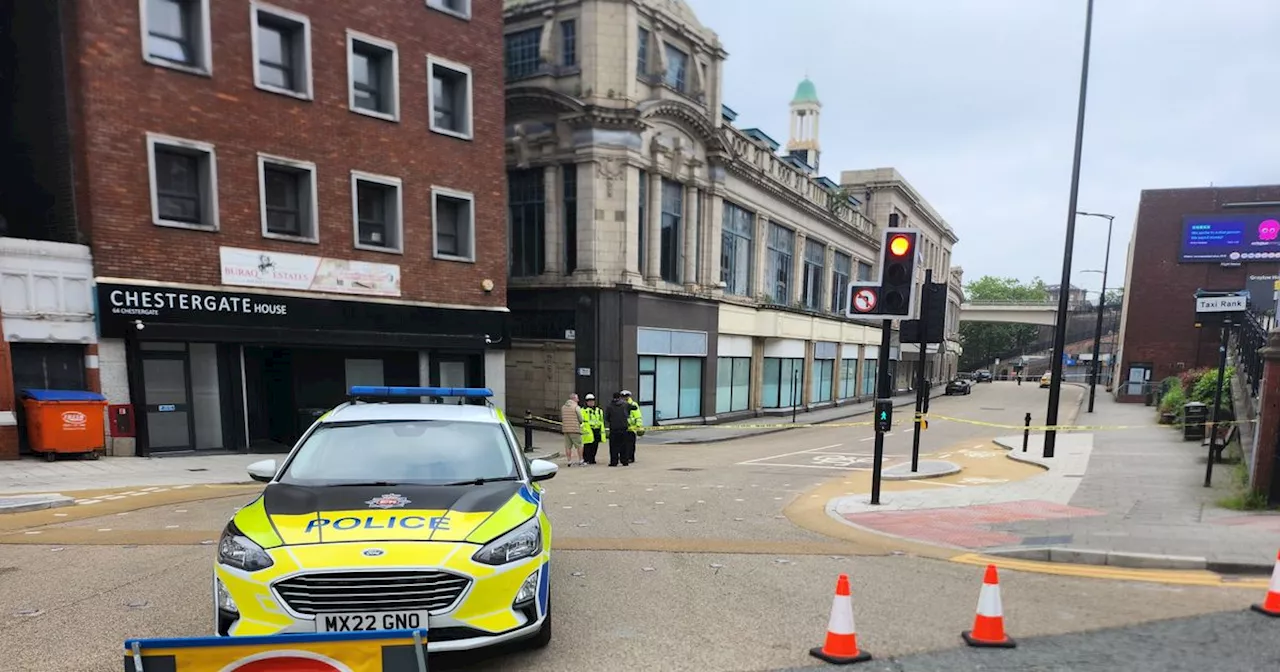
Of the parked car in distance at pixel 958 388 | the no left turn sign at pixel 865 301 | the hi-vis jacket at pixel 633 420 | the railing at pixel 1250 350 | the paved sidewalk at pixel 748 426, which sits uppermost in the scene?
the no left turn sign at pixel 865 301

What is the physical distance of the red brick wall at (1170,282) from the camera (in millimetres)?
41594

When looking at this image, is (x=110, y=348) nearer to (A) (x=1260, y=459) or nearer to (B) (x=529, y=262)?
(B) (x=529, y=262)

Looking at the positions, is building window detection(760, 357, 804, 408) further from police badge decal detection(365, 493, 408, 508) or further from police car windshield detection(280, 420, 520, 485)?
police badge decal detection(365, 493, 408, 508)

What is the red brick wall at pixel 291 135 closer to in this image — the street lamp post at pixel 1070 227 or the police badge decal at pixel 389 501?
the police badge decal at pixel 389 501

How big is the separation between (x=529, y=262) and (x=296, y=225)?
929cm

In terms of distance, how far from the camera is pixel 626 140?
2225 centimetres

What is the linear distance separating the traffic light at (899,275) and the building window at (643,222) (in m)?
15.4

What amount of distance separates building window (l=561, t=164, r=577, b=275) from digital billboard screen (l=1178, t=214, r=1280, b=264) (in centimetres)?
4214

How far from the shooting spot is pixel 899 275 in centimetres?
870

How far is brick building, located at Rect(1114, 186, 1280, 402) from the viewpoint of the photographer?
4131 centimetres

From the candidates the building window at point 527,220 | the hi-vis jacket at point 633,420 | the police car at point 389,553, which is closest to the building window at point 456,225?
the building window at point 527,220

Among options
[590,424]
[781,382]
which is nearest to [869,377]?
[781,382]

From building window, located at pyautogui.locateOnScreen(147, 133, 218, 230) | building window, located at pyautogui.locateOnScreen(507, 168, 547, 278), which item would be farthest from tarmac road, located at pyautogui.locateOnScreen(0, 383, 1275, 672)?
building window, located at pyautogui.locateOnScreen(507, 168, 547, 278)

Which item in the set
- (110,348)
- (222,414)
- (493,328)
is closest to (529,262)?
(493,328)
